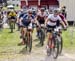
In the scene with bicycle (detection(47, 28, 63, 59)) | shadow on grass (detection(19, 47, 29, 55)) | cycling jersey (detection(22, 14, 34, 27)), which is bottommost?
shadow on grass (detection(19, 47, 29, 55))

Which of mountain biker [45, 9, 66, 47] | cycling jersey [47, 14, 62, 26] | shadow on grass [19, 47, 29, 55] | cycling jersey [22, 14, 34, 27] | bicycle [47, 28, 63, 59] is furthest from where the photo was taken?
cycling jersey [22, 14, 34, 27]

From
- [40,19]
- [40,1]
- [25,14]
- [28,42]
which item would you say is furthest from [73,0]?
[28,42]

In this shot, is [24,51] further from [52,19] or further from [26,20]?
[52,19]

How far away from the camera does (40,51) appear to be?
15.5 m

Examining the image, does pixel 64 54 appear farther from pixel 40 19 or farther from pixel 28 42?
pixel 40 19

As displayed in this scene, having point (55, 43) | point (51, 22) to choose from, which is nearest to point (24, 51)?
point (51, 22)

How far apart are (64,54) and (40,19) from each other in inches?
214

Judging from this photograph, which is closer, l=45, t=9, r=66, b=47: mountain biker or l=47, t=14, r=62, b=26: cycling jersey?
l=45, t=9, r=66, b=47: mountain biker

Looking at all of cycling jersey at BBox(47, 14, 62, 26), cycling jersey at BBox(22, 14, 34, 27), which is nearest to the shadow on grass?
cycling jersey at BBox(22, 14, 34, 27)

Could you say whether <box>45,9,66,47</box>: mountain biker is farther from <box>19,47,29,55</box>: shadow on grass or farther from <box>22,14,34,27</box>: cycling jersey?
<box>22,14,34,27</box>: cycling jersey

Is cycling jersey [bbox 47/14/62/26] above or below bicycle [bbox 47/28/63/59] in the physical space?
above

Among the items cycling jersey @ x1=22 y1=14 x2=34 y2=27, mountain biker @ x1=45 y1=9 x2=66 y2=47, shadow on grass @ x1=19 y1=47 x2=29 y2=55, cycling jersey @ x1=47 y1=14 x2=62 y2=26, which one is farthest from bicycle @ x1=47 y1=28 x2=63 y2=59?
cycling jersey @ x1=22 y1=14 x2=34 y2=27

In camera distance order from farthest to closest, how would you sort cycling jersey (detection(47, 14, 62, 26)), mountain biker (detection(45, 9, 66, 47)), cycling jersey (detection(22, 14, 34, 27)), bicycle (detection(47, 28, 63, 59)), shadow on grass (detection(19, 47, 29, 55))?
cycling jersey (detection(22, 14, 34, 27))
shadow on grass (detection(19, 47, 29, 55))
cycling jersey (detection(47, 14, 62, 26))
mountain biker (detection(45, 9, 66, 47))
bicycle (detection(47, 28, 63, 59))

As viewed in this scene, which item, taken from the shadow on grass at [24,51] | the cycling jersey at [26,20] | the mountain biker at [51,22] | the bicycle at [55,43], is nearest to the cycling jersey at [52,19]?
the mountain biker at [51,22]
